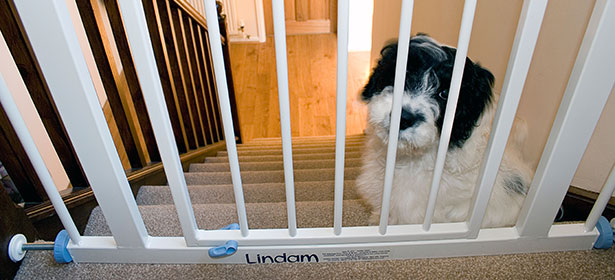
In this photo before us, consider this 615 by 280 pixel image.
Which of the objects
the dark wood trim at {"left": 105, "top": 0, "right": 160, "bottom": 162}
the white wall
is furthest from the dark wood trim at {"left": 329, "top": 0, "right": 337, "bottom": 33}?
the dark wood trim at {"left": 105, "top": 0, "right": 160, "bottom": 162}

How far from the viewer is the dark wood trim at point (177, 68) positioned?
2.19 m

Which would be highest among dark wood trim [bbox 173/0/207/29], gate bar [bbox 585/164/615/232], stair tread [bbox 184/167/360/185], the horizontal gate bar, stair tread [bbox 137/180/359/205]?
dark wood trim [bbox 173/0/207/29]

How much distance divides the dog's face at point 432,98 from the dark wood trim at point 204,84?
Answer: 1.93 metres

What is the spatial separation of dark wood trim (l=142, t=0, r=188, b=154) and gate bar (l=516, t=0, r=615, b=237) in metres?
1.85

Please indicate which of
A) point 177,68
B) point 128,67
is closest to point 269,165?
point 177,68

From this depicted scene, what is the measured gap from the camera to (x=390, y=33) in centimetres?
317

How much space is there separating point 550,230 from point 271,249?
2.71 ft

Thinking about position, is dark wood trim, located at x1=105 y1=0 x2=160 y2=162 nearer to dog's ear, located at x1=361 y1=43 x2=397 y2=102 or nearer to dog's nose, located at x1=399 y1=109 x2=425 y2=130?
dog's ear, located at x1=361 y1=43 x2=397 y2=102

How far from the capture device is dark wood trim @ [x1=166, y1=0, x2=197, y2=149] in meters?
2.19

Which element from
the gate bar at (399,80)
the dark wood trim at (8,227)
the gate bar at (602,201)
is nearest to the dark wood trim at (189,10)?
the dark wood trim at (8,227)

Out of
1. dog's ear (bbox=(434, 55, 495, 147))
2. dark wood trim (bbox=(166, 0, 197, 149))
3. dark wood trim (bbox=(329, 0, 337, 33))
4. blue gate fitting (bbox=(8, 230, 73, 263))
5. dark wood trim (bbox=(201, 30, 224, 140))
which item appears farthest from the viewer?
dark wood trim (bbox=(329, 0, 337, 33))

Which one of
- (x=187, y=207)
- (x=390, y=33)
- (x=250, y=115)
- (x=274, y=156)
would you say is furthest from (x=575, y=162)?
(x=250, y=115)

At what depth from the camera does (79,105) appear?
33.0 inches

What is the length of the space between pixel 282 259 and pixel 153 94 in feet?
1.98
